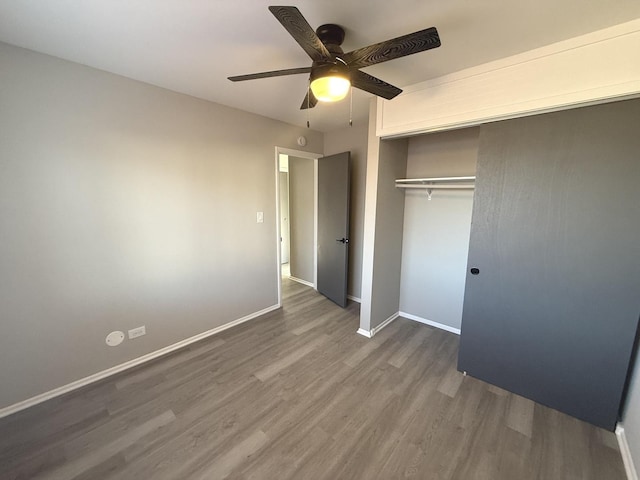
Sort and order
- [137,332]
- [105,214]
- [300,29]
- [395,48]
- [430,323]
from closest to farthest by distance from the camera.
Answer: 1. [300,29]
2. [395,48]
3. [105,214]
4. [137,332]
5. [430,323]

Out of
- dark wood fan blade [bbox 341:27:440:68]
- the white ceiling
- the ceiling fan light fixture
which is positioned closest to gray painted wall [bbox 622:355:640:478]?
the white ceiling

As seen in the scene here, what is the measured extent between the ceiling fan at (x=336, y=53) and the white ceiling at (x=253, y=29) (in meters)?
0.24

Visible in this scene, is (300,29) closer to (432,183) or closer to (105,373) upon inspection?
(432,183)

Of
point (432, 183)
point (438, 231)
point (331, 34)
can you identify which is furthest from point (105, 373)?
point (432, 183)

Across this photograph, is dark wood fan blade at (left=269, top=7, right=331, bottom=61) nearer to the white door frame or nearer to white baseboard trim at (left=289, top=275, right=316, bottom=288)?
the white door frame

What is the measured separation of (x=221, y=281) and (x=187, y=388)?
1097mm

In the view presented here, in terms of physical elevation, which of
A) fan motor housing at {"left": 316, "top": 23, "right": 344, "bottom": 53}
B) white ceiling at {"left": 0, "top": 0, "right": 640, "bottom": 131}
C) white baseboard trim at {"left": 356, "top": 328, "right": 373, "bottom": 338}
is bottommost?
white baseboard trim at {"left": 356, "top": 328, "right": 373, "bottom": 338}

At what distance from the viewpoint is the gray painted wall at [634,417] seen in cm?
144

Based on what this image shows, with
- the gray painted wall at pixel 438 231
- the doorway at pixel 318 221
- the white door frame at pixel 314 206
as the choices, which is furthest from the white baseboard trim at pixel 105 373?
the gray painted wall at pixel 438 231

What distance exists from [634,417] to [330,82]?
2645 millimetres

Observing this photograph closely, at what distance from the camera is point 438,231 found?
9.50 ft

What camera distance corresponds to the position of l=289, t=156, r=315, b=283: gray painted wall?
13.5ft

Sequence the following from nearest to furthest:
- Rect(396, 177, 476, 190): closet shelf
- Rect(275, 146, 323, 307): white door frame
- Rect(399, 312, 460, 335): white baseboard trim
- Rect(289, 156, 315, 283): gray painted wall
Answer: Rect(396, 177, 476, 190): closet shelf < Rect(399, 312, 460, 335): white baseboard trim < Rect(275, 146, 323, 307): white door frame < Rect(289, 156, 315, 283): gray painted wall

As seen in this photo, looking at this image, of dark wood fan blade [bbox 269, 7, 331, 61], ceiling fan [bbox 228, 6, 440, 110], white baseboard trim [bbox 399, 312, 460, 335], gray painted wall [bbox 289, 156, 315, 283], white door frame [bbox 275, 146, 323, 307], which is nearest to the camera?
dark wood fan blade [bbox 269, 7, 331, 61]
